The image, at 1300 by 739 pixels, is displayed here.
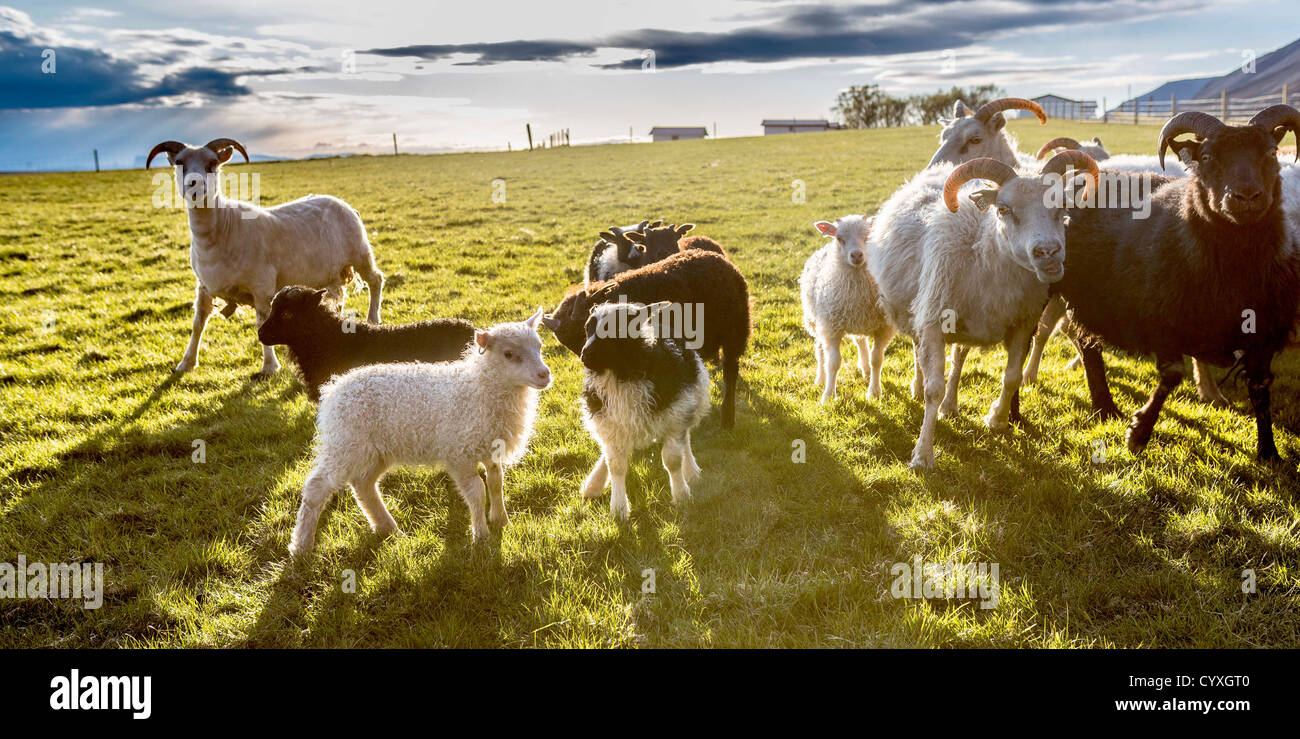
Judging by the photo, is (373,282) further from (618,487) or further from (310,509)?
(618,487)

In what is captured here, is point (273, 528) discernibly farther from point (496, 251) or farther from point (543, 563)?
point (496, 251)

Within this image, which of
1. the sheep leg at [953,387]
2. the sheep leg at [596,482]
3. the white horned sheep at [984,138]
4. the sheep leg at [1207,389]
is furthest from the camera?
the white horned sheep at [984,138]

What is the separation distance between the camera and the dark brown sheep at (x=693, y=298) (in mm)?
5055

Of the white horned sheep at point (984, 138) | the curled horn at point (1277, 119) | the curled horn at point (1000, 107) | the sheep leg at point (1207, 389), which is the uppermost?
the curled horn at point (1000, 107)

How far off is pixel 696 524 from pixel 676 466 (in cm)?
47

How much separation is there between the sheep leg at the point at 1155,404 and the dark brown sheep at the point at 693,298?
319cm

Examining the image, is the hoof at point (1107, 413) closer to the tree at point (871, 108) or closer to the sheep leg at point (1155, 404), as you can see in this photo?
the sheep leg at point (1155, 404)

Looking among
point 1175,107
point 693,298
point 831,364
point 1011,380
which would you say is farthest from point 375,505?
point 1175,107

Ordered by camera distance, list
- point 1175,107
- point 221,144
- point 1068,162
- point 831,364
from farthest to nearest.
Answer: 1. point 1175,107
2. point 221,144
3. point 831,364
4. point 1068,162

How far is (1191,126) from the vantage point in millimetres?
4996

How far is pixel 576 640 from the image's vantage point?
141 inches

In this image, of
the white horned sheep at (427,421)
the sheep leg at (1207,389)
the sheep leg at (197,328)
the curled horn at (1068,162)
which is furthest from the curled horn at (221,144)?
the sheep leg at (1207,389)

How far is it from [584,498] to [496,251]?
10.9 m
